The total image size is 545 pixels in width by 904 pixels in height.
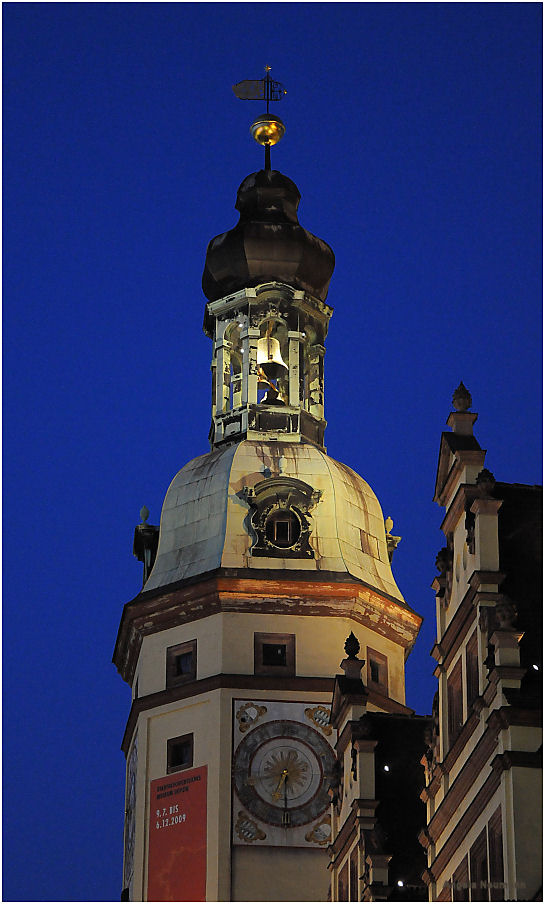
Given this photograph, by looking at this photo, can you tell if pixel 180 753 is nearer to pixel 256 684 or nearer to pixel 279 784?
pixel 256 684

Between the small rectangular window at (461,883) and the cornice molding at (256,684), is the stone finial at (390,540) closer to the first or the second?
the cornice molding at (256,684)

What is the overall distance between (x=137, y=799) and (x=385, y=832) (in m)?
16.5

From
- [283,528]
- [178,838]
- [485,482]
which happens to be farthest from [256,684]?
[485,482]

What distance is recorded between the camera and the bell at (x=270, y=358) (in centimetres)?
6875

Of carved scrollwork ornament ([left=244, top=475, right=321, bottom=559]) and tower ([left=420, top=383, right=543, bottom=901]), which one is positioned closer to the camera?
tower ([left=420, top=383, right=543, bottom=901])

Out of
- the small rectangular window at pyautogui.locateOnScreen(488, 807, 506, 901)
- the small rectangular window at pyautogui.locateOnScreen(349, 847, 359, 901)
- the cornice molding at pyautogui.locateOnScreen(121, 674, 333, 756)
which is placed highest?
the cornice molding at pyautogui.locateOnScreen(121, 674, 333, 756)

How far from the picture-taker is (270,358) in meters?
68.9

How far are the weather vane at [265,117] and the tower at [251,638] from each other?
7.31 meters

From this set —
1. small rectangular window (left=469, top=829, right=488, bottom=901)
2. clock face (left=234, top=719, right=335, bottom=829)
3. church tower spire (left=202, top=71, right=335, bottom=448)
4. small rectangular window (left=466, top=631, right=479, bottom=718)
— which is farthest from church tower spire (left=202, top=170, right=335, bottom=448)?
small rectangular window (left=469, top=829, right=488, bottom=901)

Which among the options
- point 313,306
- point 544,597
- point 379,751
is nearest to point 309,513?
point 313,306

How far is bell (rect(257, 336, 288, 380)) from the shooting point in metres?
68.8

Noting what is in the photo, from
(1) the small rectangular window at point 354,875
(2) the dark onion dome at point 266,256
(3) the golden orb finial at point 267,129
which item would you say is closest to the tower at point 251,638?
(2) the dark onion dome at point 266,256

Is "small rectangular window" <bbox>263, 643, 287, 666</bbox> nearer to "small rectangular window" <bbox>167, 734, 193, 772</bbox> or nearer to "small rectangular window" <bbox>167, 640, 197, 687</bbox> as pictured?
"small rectangular window" <bbox>167, 640, 197, 687</bbox>

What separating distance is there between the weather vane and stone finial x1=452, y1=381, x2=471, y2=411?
32719 millimetres
